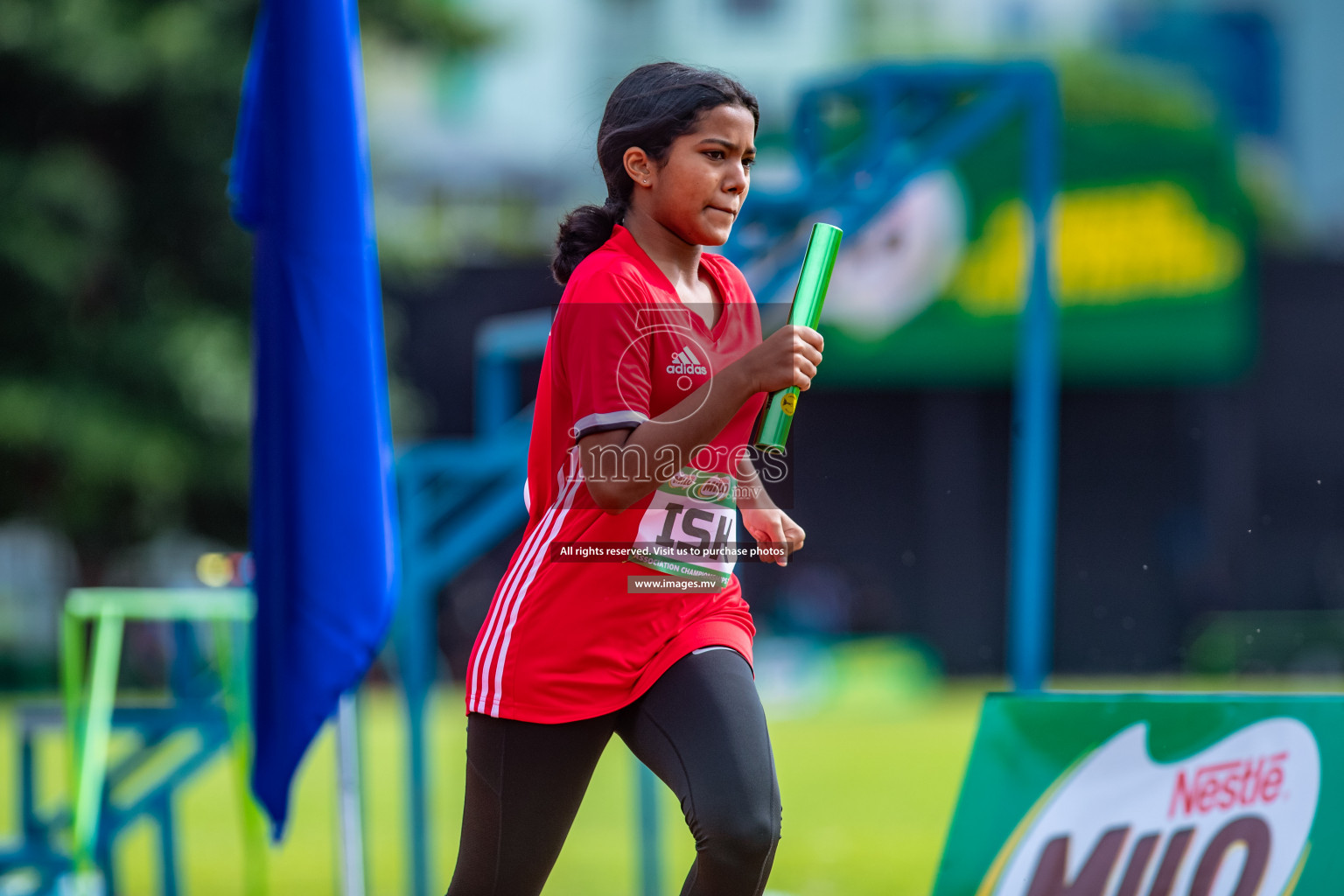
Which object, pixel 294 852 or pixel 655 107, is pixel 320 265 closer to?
pixel 655 107

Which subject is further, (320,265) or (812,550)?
(812,550)

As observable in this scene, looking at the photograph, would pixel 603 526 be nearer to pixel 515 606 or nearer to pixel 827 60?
pixel 515 606

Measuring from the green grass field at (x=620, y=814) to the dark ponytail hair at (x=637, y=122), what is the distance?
348 centimetres

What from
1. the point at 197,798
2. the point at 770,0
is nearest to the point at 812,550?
the point at 197,798

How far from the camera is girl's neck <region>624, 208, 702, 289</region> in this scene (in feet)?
8.62

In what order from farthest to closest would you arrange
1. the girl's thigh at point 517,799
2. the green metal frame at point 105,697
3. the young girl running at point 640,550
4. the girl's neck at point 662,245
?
the green metal frame at point 105,697
the girl's neck at point 662,245
the girl's thigh at point 517,799
the young girl running at point 640,550

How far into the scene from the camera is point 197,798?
9.99 meters

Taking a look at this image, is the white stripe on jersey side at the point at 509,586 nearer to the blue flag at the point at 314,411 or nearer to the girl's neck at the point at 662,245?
the girl's neck at the point at 662,245

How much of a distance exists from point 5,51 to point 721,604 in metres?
14.9

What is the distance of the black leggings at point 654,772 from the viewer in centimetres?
243

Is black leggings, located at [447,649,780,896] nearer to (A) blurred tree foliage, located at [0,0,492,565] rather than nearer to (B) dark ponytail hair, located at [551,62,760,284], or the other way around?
(B) dark ponytail hair, located at [551,62,760,284]

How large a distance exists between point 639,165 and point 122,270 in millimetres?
14891

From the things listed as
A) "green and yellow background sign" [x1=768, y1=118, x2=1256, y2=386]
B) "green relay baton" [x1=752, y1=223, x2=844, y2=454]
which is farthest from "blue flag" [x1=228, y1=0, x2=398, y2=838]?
"green and yellow background sign" [x1=768, y1=118, x2=1256, y2=386]

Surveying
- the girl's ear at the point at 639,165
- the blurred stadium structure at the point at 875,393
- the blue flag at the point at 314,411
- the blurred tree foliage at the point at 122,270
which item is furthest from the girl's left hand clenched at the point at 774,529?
the blurred tree foliage at the point at 122,270
